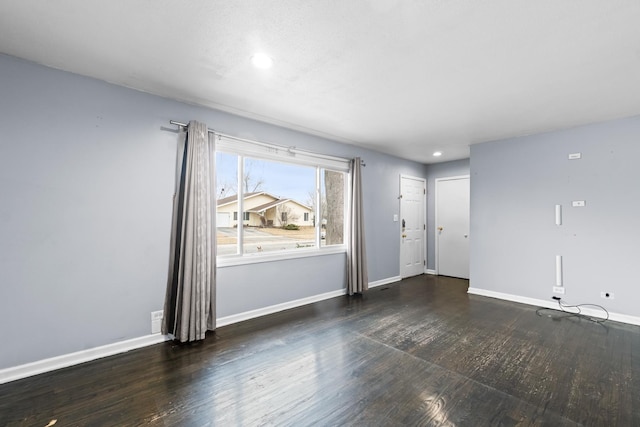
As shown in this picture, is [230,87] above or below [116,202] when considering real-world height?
above

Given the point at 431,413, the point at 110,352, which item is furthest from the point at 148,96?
the point at 431,413

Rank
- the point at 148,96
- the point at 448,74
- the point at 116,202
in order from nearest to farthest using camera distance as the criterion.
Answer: the point at 448,74 < the point at 116,202 < the point at 148,96

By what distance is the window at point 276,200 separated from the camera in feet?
12.0

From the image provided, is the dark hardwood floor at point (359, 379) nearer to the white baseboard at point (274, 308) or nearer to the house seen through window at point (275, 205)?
the white baseboard at point (274, 308)

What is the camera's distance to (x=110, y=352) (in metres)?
2.73

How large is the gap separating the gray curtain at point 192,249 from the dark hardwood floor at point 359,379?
25 cm

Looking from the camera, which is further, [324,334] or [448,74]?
[324,334]

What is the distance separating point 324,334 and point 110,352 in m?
2.09

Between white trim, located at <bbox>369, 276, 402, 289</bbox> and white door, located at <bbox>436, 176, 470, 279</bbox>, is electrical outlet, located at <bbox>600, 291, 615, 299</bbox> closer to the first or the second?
white door, located at <bbox>436, 176, 470, 279</bbox>

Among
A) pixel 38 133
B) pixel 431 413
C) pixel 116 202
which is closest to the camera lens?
pixel 431 413

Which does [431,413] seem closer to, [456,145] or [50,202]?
[50,202]

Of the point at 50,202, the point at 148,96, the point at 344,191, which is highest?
the point at 148,96

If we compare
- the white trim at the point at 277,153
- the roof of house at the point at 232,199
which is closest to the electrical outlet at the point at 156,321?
the roof of house at the point at 232,199

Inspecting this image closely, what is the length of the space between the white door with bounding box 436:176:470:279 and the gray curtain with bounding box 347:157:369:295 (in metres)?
2.46
